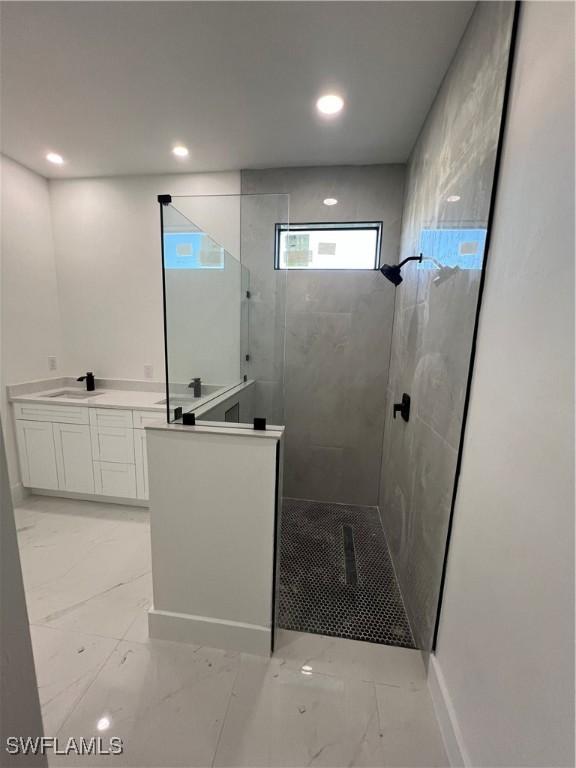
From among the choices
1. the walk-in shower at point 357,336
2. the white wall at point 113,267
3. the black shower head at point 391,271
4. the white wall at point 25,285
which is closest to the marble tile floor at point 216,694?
the walk-in shower at point 357,336

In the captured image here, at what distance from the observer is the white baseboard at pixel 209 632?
1374 millimetres

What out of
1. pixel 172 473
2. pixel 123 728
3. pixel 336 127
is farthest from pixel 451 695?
pixel 336 127

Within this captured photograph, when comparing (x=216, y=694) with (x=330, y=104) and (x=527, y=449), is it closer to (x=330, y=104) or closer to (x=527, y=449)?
(x=527, y=449)

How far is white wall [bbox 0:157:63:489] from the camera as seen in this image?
2.38 metres

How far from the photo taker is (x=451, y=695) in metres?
1.09

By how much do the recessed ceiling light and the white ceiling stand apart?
0.15 ft

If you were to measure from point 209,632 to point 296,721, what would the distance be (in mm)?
499

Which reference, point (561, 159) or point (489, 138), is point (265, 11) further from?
point (561, 159)

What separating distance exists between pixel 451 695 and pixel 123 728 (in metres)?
1.21

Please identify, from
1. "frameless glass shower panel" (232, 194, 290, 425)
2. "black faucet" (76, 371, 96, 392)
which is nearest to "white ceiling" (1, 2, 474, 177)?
"frameless glass shower panel" (232, 194, 290, 425)

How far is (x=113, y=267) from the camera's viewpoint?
2740 mm

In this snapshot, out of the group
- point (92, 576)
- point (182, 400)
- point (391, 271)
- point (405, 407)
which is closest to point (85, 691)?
point (92, 576)

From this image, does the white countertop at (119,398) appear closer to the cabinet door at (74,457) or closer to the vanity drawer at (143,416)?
the vanity drawer at (143,416)

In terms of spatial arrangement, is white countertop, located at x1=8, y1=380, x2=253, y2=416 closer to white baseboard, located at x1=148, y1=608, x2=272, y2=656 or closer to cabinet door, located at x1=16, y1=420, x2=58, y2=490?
cabinet door, located at x1=16, y1=420, x2=58, y2=490
